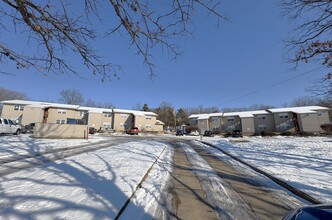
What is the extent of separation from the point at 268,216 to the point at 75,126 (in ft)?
66.6

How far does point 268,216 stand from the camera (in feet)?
11.5

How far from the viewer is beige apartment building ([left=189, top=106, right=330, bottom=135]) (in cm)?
4369

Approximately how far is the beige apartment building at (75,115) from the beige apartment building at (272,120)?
18.2 meters

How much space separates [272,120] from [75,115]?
178 feet

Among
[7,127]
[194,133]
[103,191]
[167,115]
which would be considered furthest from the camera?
[167,115]

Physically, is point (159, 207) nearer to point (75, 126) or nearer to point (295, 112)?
point (75, 126)

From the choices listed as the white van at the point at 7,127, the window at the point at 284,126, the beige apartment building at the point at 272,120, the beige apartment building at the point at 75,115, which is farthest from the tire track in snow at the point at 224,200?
the window at the point at 284,126

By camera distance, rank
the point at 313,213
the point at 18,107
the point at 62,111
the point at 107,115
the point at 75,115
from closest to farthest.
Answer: the point at 313,213 < the point at 18,107 < the point at 62,111 < the point at 75,115 < the point at 107,115

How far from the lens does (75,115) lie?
49.2m

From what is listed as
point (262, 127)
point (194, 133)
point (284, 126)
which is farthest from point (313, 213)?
point (262, 127)

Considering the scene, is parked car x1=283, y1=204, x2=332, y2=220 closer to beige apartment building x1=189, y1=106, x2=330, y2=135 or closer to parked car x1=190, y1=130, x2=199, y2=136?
beige apartment building x1=189, y1=106, x2=330, y2=135

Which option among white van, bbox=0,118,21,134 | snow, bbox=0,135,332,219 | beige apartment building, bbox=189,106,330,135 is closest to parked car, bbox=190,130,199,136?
beige apartment building, bbox=189,106,330,135

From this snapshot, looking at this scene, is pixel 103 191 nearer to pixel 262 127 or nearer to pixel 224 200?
pixel 224 200

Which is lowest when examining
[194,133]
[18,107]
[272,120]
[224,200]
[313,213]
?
[224,200]
